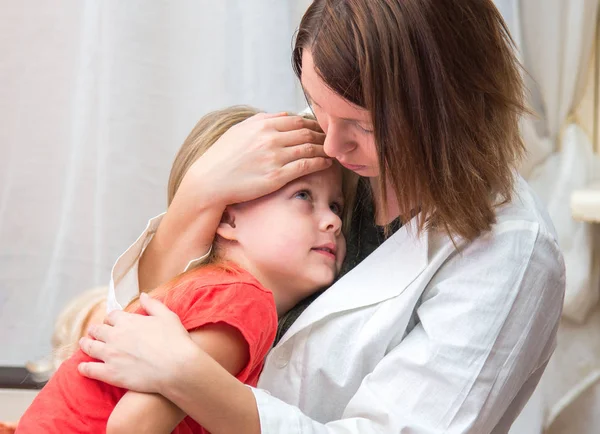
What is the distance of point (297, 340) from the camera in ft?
3.55

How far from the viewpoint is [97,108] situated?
189cm

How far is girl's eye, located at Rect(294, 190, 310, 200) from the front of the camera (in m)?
1.16

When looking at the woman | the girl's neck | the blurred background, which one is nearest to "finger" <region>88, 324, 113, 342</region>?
the woman

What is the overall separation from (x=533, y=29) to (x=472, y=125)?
91 centimetres

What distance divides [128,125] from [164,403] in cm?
111

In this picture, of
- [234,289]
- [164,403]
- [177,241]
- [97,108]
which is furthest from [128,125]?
[164,403]

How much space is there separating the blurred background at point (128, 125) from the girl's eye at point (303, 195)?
730 millimetres

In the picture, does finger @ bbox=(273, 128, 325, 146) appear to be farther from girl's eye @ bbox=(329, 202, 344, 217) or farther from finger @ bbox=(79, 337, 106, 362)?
finger @ bbox=(79, 337, 106, 362)

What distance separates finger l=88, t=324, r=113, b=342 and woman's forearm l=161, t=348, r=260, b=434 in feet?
0.45

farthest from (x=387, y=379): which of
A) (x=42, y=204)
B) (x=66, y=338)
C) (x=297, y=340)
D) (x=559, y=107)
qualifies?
(x=42, y=204)

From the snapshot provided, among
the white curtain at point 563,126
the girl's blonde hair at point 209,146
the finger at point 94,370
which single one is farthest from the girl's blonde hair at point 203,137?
the white curtain at point 563,126

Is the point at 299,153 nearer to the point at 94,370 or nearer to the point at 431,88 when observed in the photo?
the point at 431,88

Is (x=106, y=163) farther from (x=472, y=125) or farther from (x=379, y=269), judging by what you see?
(x=472, y=125)

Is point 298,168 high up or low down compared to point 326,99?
down
